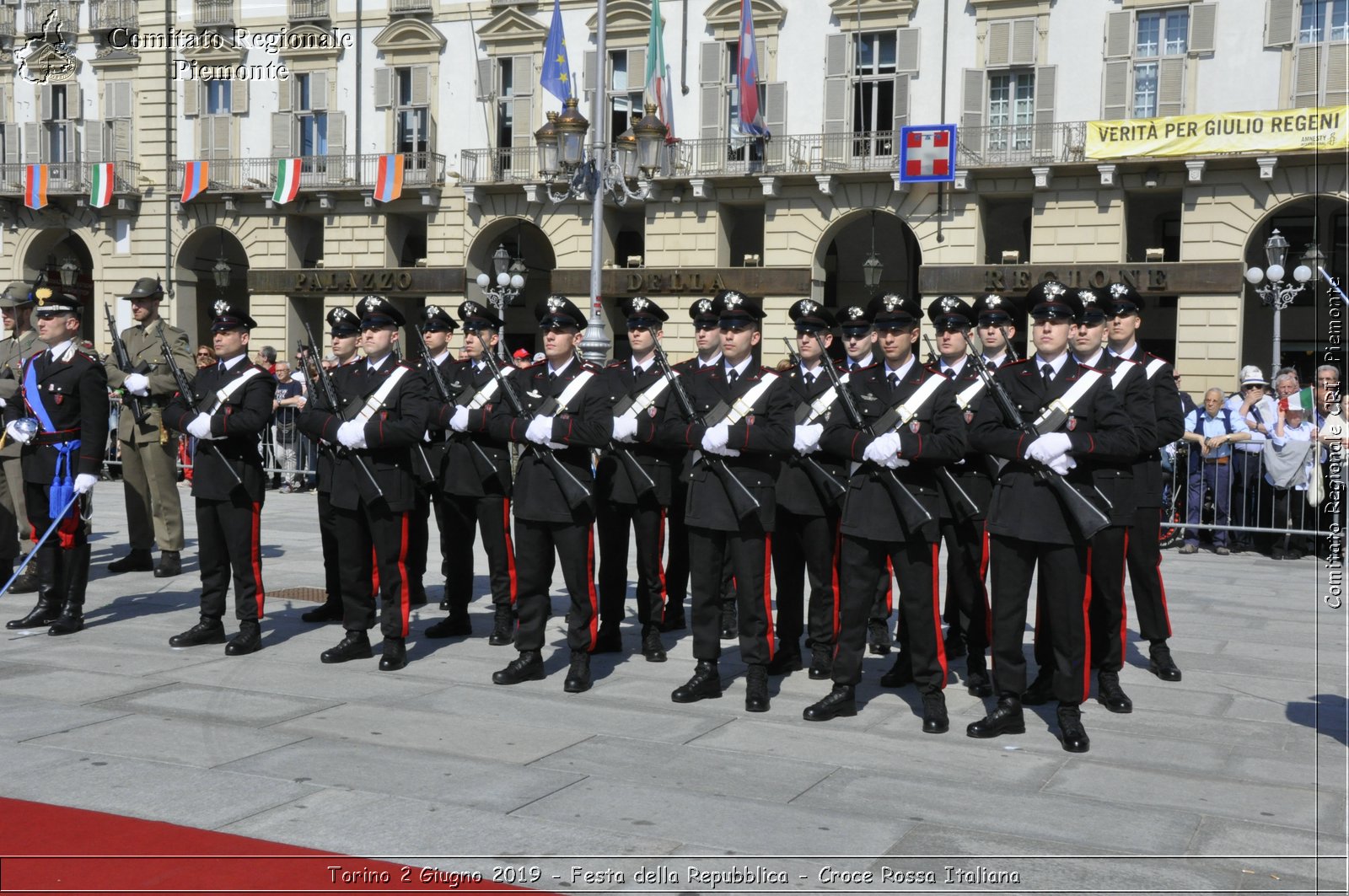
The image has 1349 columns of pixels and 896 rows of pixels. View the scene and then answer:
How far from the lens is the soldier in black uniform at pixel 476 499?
8.62 meters

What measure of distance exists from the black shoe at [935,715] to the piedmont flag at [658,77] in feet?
60.5

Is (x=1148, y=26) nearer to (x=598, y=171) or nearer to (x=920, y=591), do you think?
(x=598, y=171)

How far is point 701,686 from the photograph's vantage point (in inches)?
286

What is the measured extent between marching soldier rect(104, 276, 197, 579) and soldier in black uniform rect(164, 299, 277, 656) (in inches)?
108

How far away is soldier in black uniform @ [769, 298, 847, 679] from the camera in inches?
302

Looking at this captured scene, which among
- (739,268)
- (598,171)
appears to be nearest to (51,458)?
(598,171)

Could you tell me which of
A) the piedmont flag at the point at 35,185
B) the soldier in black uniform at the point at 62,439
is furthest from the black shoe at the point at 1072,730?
the piedmont flag at the point at 35,185

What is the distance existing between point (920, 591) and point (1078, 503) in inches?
36.7

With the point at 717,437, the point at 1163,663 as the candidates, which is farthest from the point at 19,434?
the point at 1163,663

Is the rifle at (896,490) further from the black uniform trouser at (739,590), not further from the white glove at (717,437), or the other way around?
the black uniform trouser at (739,590)

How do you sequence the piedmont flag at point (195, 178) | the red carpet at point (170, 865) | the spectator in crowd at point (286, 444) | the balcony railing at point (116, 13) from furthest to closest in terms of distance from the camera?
the balcony railing at point (116, 13) < the piedmont flag at point (195, 178) < the spectator in crowd at point (286, 444) < the red carpet at point (170, 865)

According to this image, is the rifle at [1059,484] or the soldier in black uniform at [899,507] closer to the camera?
the rifle at [1059,484]

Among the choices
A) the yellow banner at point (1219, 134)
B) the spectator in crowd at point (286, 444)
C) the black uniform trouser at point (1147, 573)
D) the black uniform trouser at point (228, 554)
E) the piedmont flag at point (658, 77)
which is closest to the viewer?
the black uniform trouser at point (1147, 573)

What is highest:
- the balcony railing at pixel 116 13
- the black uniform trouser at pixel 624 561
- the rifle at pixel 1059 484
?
the balcony railing at pixel 116 13
